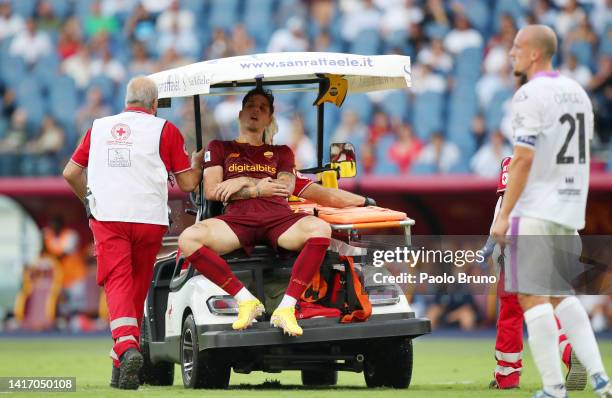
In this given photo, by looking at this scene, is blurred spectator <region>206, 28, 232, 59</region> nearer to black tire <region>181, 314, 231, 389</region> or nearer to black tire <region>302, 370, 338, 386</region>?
black tire <region>302, 370, 338, 386</region>

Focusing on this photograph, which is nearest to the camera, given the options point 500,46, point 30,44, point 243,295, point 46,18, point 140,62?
point 243,295

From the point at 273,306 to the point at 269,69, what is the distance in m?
1.64

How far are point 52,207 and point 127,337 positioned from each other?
10.7 metres

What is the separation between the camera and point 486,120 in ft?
64.6

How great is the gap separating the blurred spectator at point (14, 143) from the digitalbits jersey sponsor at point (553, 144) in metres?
12.7

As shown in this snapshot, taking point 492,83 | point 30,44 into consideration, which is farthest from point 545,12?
point 30,44

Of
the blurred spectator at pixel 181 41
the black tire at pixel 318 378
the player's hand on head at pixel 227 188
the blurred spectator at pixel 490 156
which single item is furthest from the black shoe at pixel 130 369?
the blurred spectator at pixel 181 41

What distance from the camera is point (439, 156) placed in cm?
1894

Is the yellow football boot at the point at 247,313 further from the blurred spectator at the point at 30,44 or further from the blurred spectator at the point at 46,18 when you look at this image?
the blurred spectator at the point at 46,18

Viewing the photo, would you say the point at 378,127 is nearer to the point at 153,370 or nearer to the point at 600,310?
the point at 600,310

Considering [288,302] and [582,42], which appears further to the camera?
[582,42]

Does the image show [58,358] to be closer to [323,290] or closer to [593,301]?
[323,290]

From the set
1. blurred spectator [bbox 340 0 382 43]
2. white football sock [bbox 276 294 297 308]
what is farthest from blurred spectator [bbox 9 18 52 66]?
white football sock [bbox 276 294 297 308]

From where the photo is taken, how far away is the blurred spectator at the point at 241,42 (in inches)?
875
